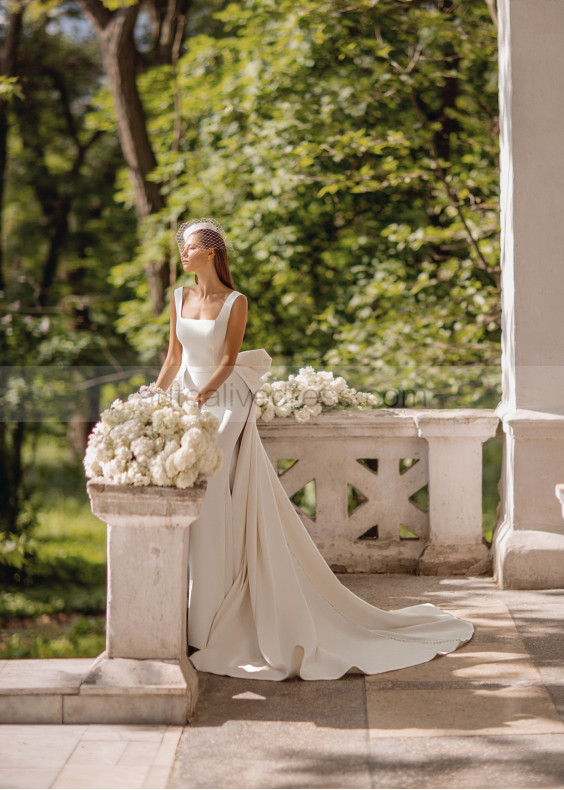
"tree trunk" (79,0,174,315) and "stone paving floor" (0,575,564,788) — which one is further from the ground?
"tree trunk" (79,0,174,315)

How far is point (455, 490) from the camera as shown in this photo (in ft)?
19.4

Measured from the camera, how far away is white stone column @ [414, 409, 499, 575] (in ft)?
19.3

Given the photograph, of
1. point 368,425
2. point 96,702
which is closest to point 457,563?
point 368,425

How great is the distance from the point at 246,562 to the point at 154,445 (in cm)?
93

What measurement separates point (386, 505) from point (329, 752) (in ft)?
9.41

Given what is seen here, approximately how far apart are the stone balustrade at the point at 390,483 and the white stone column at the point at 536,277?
0.44 metres

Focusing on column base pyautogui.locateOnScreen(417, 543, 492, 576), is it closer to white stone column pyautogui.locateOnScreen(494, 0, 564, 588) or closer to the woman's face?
white stone column pyautogui.locateOnScreen(494, 0, 564, 588)

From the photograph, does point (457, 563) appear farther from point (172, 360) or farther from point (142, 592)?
point (142, 592)

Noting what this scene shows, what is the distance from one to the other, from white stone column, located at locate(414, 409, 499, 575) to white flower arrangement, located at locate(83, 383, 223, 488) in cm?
235

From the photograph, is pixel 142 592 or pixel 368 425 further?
pixel 368 425

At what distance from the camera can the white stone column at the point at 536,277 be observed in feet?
17.8

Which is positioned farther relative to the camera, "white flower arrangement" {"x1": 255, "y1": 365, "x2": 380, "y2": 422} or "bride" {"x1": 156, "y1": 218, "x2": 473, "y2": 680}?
"white flower arrangement" {"x1": 255, "y1": 365, "x2": 380, "y2": 422}

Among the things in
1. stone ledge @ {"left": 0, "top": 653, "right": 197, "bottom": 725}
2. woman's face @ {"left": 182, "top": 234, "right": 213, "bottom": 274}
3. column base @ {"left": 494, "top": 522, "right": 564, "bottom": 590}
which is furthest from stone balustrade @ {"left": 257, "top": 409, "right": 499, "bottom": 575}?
stone ledge @ {"left": 0, "top": 653, "right": 197, "bottom": 725}

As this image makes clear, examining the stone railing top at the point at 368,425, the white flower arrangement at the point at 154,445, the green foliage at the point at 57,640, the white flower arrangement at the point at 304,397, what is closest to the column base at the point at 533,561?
the stone railing top at the point at 368,425
